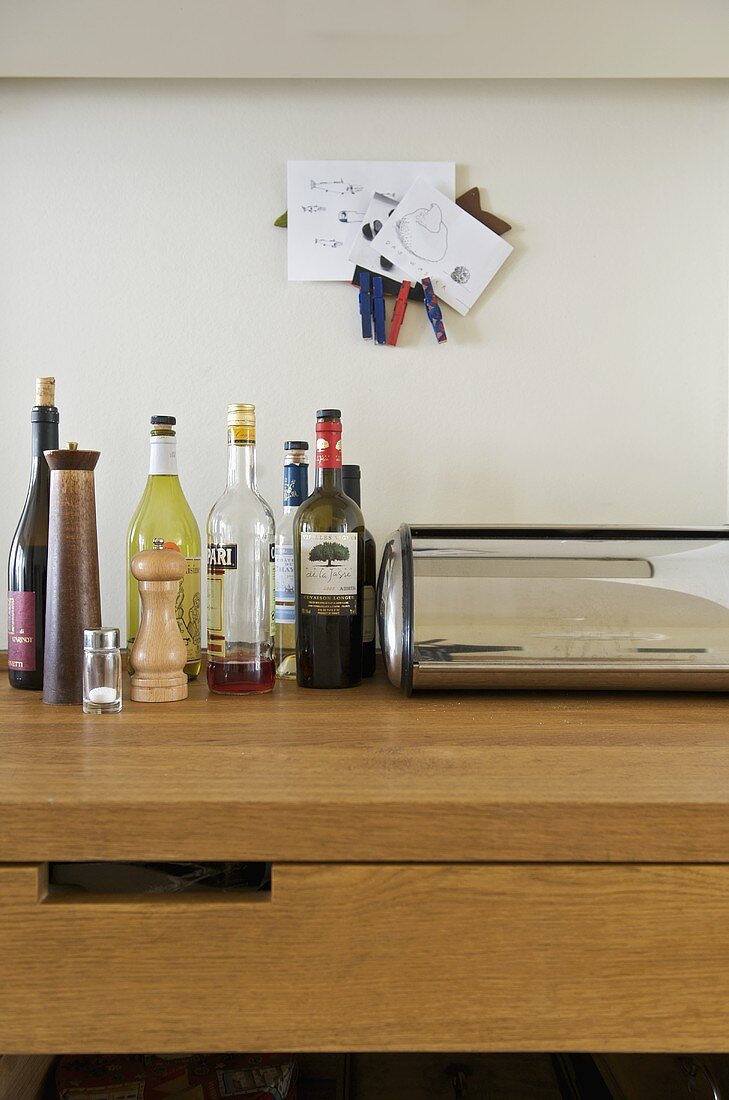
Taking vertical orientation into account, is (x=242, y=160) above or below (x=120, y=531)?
above

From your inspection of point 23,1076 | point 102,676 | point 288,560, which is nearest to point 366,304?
point 288,560

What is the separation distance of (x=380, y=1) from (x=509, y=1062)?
4.30ft

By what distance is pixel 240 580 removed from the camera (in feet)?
3.22

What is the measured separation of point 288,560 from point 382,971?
0.54 m

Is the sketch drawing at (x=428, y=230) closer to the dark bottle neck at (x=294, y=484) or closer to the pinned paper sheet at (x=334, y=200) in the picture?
the pinned paper sheet at (x=334, y=200)

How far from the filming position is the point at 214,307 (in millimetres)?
1166

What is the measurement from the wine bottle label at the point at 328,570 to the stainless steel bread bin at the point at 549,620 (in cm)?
5

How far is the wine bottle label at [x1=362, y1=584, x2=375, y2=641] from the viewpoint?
3.33 ft

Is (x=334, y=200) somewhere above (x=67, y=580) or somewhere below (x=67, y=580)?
above

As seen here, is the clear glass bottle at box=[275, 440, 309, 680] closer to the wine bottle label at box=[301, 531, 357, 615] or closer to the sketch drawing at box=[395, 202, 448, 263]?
the wine bottle label at box=[301, 531, 357, 615]

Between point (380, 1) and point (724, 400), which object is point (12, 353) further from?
point (724, 400)

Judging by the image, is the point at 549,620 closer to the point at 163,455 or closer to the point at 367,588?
the point at 367,588

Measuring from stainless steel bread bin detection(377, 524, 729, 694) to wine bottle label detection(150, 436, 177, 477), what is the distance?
0.32 m

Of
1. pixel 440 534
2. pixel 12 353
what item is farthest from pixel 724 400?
pixel 12 353
